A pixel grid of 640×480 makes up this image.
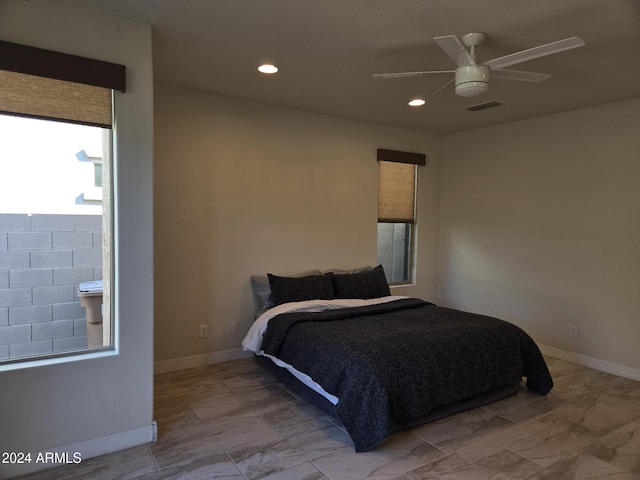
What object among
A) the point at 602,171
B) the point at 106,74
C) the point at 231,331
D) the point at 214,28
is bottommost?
the point at 231,331

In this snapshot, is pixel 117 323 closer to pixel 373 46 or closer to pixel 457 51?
pixel 373 46

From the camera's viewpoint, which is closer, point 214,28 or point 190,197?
point 214,28

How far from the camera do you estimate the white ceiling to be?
7.16ft

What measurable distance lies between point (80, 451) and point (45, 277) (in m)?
1.01

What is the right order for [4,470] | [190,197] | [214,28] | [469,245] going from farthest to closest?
1. [469,245]
2. [190,197]
3. [214,28]
4. [4,470]

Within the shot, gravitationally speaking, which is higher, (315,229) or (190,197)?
(190,197)

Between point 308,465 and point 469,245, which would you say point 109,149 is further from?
point 469,245

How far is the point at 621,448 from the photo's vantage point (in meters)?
2.54

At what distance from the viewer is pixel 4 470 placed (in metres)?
2.12

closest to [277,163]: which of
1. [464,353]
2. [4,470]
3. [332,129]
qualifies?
[332,129]

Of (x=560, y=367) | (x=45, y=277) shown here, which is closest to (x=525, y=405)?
(x=560, y=367)

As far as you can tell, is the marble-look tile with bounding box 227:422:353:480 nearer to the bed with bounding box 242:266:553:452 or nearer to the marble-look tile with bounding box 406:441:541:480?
the bed with bounding box 242:266:553:452

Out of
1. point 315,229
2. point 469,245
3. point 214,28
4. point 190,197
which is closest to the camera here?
point 214,28

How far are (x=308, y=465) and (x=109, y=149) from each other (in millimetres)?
2181
